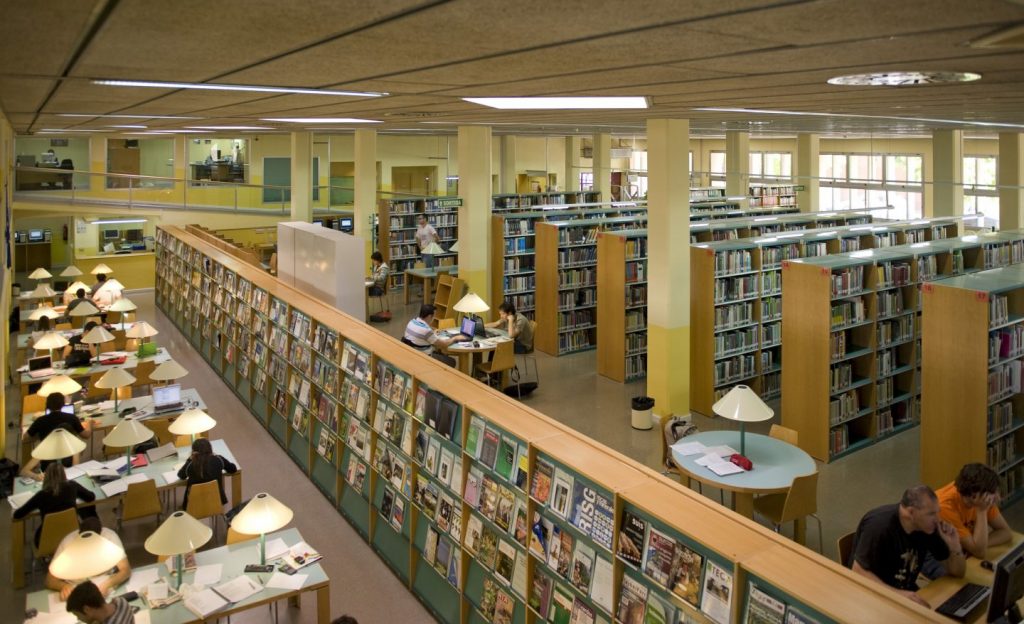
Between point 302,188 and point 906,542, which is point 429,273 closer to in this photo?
point 302,188

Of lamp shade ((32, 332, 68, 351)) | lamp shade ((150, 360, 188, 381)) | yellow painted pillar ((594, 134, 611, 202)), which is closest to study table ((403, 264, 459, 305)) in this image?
yellow painted pillar ((594, 134, 611, 202))

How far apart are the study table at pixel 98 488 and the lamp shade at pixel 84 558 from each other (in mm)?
2065

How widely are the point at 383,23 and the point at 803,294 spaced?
6.83 m

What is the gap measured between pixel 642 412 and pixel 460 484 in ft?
13.0

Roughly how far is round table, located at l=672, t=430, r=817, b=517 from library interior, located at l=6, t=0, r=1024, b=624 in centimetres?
3

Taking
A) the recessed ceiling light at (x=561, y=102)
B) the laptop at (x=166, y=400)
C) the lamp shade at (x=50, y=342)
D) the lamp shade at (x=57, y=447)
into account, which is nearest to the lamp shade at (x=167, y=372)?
the laptop at (x=166, y=400)

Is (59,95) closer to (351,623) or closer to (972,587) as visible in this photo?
(351,623)

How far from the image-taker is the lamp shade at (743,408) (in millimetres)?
5566

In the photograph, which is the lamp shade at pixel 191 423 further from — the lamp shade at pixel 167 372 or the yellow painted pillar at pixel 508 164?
the yellow painted pillar at pixel 508 164

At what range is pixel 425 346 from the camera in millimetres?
9836

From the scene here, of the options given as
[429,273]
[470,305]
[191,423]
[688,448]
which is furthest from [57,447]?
[429,273]

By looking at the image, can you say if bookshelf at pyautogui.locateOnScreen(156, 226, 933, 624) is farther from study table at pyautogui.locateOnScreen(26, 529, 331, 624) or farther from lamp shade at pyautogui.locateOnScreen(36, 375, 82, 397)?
lamp shade at pyautogui.locateOnScreen(36, 375, 82, 397)

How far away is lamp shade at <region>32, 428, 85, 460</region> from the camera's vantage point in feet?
19.1

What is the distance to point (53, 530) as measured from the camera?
19.4 feet
